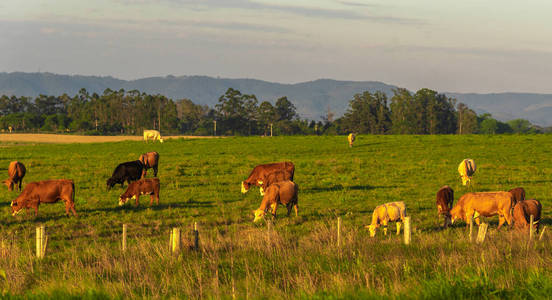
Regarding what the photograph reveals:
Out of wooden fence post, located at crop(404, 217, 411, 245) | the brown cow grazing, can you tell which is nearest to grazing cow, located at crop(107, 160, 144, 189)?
the brown cow grazing

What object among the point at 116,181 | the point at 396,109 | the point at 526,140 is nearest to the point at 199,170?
the point at 116,181

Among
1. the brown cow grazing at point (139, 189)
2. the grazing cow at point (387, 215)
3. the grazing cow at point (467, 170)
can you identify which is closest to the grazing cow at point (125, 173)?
the brown cow grazing at point (139, 189)

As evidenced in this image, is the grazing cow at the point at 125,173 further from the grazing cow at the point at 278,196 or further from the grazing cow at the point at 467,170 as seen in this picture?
the grazing cow at the point at 467,170

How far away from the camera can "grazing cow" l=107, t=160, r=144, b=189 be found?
27.0 metres

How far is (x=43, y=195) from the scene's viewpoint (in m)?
18.8

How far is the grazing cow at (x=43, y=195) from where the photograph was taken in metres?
18.7

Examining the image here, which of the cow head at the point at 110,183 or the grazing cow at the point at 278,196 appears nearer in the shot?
the grazing cow at the point at 278,196

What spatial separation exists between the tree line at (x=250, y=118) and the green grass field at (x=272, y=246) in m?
119

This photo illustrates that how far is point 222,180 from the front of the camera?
29.8m

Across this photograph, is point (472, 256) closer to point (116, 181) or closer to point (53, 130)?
point (116, 181)

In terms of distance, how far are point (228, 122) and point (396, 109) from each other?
52376 mm

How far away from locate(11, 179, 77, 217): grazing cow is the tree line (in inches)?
5155

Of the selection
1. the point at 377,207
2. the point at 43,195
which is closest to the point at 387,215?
the point at 377,207

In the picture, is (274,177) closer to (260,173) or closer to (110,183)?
(260,173)
